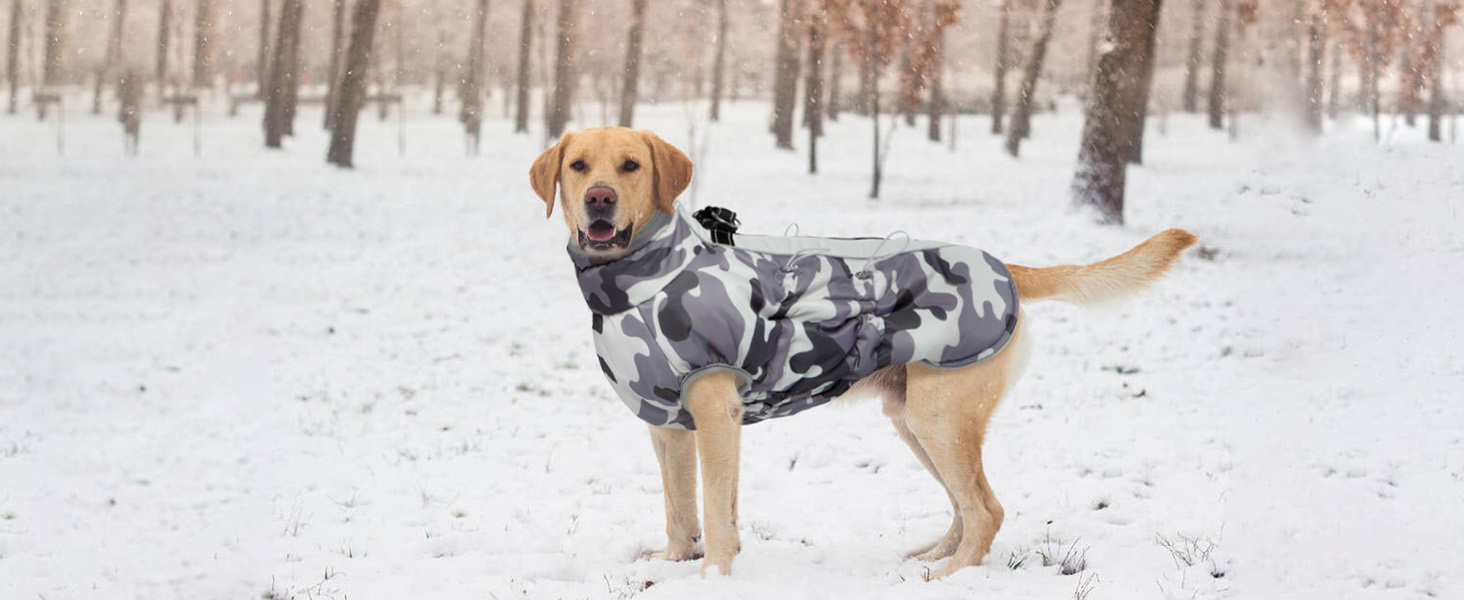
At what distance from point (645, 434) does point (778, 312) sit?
10.7 ft

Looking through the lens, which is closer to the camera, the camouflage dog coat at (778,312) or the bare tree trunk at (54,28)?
the camouflage dog coat at (778,312)

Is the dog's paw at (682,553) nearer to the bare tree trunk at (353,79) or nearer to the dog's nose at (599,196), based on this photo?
the dog's nose at (599,196)

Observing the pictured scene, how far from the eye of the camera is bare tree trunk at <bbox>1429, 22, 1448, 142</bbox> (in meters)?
6.88

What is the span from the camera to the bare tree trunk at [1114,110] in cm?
1297

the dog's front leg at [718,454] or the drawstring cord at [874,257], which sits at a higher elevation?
the drawstring cord at [874,257]

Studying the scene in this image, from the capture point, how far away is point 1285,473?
522 centimetres

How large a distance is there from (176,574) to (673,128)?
29.4 m

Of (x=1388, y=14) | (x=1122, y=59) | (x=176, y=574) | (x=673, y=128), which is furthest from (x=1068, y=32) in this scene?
(x=176, y=574)

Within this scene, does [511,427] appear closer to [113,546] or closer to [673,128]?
[113,546]

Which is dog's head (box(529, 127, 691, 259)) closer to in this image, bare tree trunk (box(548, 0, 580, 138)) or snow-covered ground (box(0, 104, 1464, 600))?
snow-covered ground (box(0, 104, 1464, 600))

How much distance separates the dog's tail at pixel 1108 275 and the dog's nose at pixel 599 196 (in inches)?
69.0

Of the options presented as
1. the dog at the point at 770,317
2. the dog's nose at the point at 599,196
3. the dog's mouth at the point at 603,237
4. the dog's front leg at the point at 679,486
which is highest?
the dog's nose at the point at 599,196

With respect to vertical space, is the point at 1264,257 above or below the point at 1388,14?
below

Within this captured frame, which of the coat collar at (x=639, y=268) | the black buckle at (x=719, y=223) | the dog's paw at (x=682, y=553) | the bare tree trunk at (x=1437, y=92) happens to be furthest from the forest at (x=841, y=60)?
the dog's paw at (x=682, y=553)
